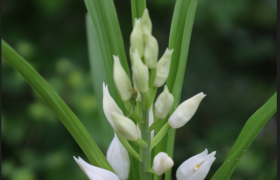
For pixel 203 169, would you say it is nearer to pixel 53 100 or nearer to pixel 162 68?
pixel 162 68

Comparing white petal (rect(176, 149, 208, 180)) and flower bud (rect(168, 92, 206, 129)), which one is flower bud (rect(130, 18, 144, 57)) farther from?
white petal (rect(176, 149, 208, 180))

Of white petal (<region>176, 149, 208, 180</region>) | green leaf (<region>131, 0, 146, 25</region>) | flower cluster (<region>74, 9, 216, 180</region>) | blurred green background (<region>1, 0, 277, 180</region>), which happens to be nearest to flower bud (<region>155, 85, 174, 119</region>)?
flower cluster (<region>74, 9, 216, 180</region>)

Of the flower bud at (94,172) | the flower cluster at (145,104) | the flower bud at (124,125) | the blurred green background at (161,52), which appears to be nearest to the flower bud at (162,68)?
the flower cluster at (145,104)

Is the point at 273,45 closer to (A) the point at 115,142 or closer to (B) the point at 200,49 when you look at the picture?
(B) the point at 200,49

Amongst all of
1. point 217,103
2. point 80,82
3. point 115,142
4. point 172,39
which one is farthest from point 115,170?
point 217,103

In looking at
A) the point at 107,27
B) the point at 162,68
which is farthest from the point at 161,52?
the point at 162,68

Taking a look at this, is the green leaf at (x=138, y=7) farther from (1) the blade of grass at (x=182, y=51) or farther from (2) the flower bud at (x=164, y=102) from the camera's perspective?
(2) the flower bud at (x=164, y=102)

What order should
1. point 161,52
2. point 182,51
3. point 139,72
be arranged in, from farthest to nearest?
1. point 161,52
2. point 182,51
3. point 139,72
